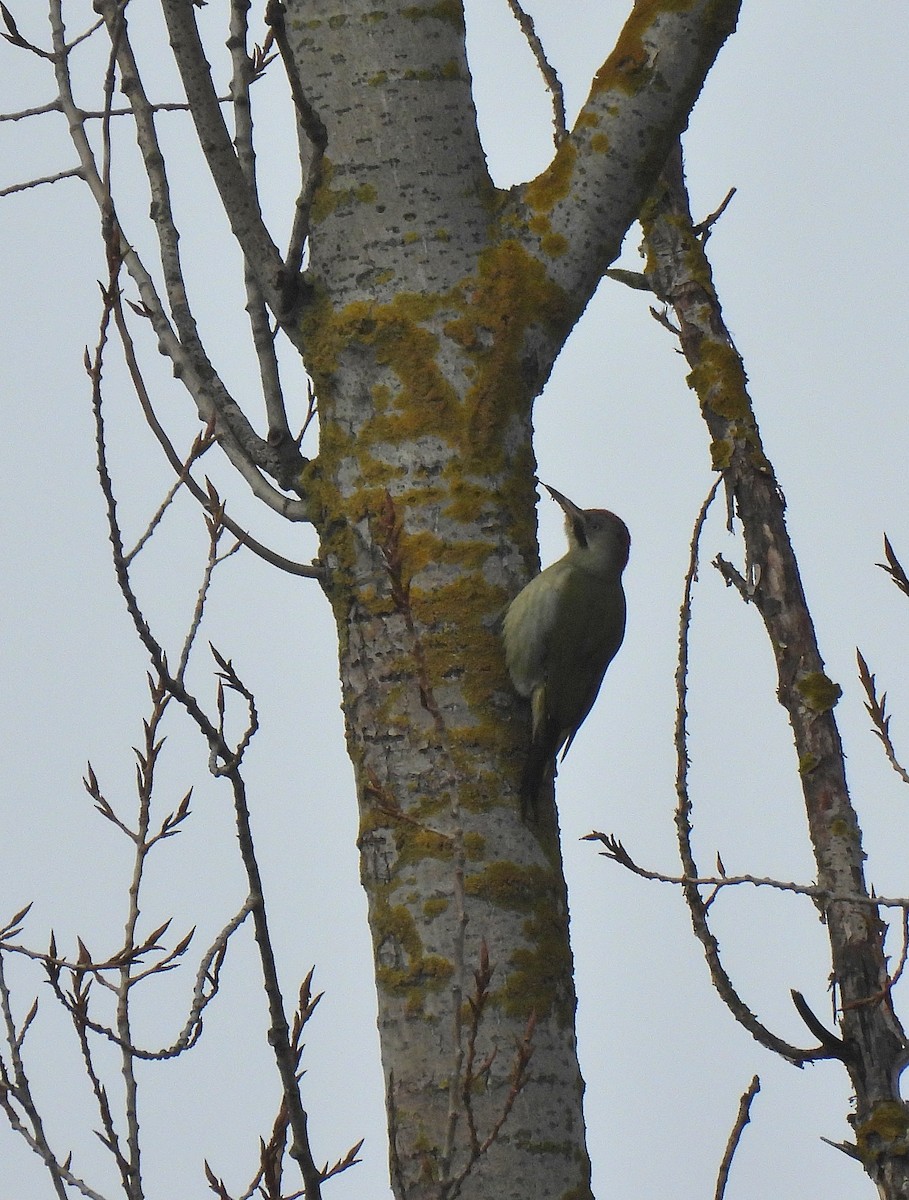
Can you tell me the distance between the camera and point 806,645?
432 cm

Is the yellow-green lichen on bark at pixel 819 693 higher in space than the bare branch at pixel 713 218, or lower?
lower

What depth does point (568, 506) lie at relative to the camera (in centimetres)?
475

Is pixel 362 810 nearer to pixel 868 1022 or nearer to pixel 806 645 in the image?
pixel 868 1022

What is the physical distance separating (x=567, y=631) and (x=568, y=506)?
1172mm

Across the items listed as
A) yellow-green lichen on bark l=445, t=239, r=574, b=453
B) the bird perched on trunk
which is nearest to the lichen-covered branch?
the bird perched on trunk

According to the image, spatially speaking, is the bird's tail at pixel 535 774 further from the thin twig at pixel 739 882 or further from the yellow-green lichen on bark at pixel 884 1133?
the yellow-green lichen on bark at pixel 884 1133

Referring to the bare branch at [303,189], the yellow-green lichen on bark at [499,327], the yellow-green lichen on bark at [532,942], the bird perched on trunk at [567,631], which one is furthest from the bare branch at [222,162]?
the yellow-green lichen on bark at [532,942]

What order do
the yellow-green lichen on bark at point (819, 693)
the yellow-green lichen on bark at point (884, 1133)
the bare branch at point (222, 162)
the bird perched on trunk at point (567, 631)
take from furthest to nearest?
the yellow-green lichen on bark at point (819, 693) → the yellow-green lichen on bark at point (884, 1133) → the bare branch at point (222, 162) → the bird perched on trunk at point (567, 631)

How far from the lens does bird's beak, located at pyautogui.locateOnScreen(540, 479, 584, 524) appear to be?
471cm

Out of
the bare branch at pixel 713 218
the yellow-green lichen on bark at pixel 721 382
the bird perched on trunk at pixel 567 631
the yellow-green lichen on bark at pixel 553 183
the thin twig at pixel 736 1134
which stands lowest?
the thin twig at pixel 736 1134

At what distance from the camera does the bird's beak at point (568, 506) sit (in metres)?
4.71

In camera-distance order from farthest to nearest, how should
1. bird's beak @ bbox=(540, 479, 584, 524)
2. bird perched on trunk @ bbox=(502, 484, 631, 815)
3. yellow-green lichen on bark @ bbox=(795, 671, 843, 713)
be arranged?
bird's beak @ bbox=(540, 479, 584, 524) < yellow-green lichen on bark @ bbox=(795, 671, 843, 713) < bird perched on trunk @ bbox=(502, 484, 631, 815)

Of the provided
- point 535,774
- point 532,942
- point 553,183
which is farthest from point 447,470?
point 532,942

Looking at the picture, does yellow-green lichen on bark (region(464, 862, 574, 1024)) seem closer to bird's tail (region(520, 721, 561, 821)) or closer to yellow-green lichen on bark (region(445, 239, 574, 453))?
bird's tail (region(520, 721, 561, 821))
